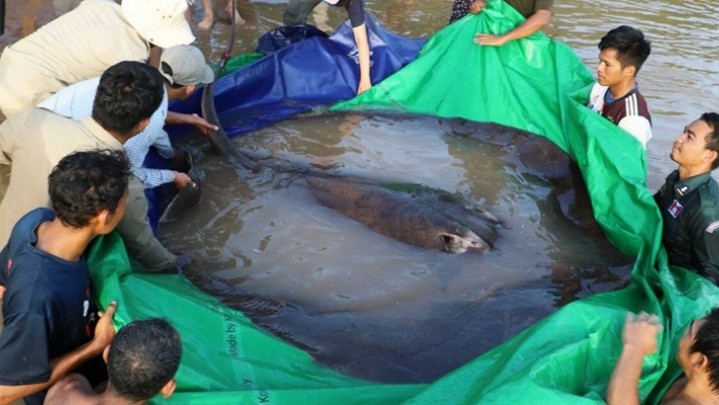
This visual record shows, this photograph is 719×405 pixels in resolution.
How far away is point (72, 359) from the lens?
2270 millimetres

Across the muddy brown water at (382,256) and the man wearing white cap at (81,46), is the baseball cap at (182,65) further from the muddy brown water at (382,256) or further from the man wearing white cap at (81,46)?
the muddy brown water at (382,256)

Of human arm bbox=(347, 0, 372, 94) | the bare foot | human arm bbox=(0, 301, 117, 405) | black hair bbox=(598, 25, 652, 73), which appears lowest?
human arm bbox=(0, 301, 117, 405)

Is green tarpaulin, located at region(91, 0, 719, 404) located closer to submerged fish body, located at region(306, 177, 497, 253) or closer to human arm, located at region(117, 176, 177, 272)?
human arm, located at region(117, 176, 177, 272)

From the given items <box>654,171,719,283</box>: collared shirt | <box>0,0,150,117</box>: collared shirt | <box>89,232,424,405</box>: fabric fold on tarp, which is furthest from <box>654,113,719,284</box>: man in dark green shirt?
<box>0,0,150,117</box>: collared shirt

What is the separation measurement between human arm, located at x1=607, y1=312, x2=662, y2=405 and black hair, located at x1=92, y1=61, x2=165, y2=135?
2138mm

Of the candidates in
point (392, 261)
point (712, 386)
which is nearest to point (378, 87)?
point (392, 261)

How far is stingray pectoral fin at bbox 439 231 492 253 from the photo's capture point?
3.67 meters

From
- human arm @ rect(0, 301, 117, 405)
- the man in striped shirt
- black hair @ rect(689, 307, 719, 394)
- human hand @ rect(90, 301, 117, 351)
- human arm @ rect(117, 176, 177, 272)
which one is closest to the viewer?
black hair @ rect(689, 307, 719, 394)

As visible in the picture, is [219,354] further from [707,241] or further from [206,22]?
[206,22]

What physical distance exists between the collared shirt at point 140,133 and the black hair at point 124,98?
32cm

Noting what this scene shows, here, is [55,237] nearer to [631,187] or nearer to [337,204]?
[337,204]

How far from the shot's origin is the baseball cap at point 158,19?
367 centimetres

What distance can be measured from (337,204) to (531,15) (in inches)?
90.5

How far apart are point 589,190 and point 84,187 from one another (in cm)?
278
